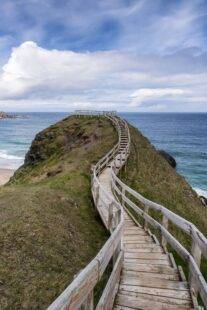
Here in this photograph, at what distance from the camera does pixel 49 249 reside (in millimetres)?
11891

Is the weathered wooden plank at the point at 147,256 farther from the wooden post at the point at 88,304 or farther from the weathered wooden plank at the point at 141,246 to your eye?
the wooden post at the point at 88,304

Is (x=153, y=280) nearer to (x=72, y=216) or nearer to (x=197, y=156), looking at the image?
(x=72, y=216)

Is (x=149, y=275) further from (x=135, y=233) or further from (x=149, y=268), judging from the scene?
(x=135, y=233)

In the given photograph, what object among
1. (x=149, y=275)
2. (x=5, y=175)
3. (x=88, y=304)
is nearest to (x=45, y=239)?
(x=149, y=275)

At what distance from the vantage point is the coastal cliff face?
32.1ft

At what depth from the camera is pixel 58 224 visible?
14336 mm

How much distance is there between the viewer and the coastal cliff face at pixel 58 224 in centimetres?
980

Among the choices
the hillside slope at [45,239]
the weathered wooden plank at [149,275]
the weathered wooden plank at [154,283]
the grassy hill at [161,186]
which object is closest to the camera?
the weathered wooden plank at [154,283]

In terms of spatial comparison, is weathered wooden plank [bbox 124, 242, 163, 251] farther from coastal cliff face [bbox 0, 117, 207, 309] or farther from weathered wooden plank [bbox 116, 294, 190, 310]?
weathered wooden plank [bbox 116, 294, 190, 310]

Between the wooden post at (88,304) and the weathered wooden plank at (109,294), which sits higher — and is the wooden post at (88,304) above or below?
above

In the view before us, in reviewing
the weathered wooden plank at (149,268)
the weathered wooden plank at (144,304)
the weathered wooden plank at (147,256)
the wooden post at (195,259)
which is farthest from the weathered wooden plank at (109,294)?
the weathered wooden plank at (147,256)

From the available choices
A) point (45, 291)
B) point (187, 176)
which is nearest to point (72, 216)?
point (45, 291)

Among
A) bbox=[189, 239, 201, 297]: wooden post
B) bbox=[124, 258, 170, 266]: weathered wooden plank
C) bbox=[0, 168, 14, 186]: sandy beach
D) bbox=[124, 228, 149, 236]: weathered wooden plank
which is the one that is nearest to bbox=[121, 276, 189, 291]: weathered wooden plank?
bbox=[189, 239, 201, 297]: wooden post

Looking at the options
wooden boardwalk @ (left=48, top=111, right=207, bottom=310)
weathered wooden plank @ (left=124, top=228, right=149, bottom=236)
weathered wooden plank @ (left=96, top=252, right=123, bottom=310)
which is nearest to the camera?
wooden boardwalk @ (left=48, top=111, right=207, bottom=310)
